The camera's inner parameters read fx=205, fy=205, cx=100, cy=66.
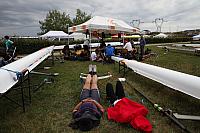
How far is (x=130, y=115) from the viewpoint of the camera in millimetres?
3699

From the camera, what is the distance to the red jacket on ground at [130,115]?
3.54 m

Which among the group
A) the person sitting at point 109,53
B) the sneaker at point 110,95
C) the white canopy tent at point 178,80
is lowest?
the sneaker at point 110,95

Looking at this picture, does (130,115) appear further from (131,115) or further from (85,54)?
(85,54)

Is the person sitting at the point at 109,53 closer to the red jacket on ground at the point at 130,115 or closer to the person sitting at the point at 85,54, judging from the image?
the person sitting at the point at 85,54

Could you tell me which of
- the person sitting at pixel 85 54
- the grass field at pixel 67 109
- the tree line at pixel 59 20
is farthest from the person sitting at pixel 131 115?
the tree line at pixel 59 20

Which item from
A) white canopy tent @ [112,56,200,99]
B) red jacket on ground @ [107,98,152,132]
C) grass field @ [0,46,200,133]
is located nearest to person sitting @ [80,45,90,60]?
grass field @ [0,46,200,133]

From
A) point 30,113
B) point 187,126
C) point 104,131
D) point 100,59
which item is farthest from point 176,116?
point 100,59

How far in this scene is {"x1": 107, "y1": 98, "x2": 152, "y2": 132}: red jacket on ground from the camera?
11.6ft

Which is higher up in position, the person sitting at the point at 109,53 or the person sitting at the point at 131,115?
the person sitting at the point at 109,53

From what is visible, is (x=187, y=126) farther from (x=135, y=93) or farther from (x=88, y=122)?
(x=135, y=93)

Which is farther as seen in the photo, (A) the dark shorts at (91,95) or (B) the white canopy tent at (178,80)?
(A) the dark shorts at (91,95)

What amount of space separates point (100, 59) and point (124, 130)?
9051mm

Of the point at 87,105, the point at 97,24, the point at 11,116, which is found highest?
the point at 97,24

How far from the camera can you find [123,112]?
3816 mm
